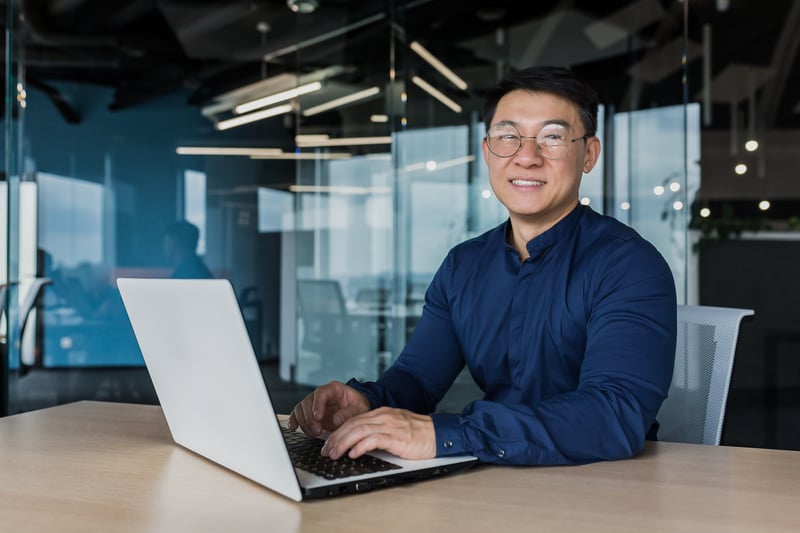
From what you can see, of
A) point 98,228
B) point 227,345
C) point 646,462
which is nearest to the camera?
point 227,345

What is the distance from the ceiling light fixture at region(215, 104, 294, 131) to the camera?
5.44m

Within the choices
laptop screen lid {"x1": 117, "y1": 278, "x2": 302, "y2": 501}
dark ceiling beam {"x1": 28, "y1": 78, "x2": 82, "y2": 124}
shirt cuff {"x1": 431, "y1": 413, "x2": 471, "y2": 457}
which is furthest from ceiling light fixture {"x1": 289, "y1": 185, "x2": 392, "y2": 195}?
shirt cuff {"x1": 431, "y1": 413, "x2": 471, "y2": 457}

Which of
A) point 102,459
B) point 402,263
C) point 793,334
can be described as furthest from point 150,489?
point 793,334

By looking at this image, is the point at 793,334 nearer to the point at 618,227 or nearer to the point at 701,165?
the point at 701,165

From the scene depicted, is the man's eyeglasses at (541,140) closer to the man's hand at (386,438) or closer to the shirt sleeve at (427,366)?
the shirt sleeve at (427,366)

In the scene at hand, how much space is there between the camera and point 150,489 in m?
1.04

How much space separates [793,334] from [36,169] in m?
4.61

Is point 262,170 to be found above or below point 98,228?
above

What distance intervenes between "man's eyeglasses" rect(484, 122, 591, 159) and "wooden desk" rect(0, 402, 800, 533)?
659mm

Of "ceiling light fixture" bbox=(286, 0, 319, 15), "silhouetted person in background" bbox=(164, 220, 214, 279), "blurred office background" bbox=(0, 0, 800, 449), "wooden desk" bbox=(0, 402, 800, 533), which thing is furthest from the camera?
"silhouetted person in background" bbox=(164, 220, 214, 279)

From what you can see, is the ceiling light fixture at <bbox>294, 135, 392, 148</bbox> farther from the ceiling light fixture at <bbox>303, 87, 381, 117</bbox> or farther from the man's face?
the man's face

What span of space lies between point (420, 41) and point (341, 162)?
2.88 feet

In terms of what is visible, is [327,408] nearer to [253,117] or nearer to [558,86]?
[558,86]

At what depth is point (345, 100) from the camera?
16.2ft
